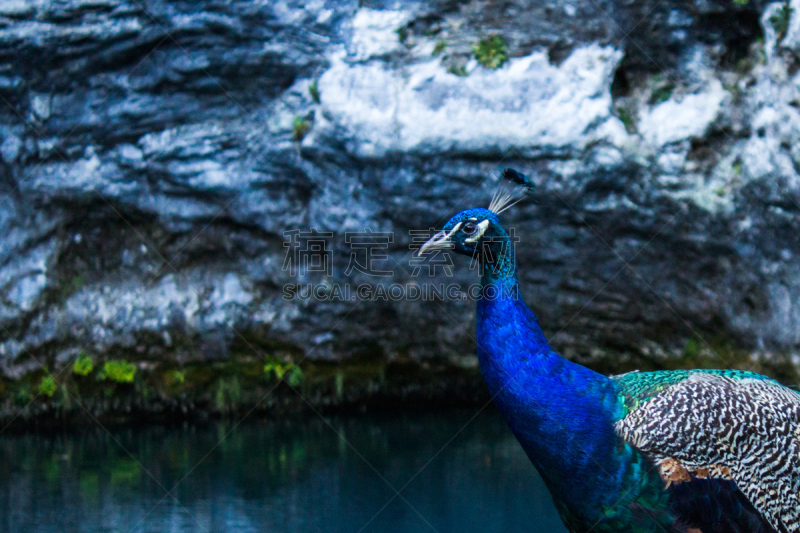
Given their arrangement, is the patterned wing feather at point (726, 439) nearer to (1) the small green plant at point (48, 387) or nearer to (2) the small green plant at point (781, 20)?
(2) the small green plant at point (781, 20)

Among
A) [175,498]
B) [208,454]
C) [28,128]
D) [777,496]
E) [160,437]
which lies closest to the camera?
[777,496]

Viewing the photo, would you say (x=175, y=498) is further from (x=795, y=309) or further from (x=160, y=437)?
(x=795, y=309)

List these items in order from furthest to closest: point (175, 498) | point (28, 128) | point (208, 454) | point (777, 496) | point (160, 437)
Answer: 1. point (28, 128)
2. point (160, 437)
3. point (208, 454)
4. point (175, 498)
5. point (777, 496)

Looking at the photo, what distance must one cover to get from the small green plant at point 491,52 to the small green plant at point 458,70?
0.40ft

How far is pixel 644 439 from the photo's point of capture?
2.22 m

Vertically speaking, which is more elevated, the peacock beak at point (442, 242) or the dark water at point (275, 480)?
the peacock beak at point (442, 242)

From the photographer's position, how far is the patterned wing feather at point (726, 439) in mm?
2207

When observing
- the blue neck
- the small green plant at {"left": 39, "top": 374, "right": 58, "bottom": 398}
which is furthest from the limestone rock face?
the blue neck

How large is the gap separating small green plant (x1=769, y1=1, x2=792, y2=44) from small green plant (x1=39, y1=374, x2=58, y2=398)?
5.16 m

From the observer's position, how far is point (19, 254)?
4.79 metres

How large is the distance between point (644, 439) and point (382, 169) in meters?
3.02

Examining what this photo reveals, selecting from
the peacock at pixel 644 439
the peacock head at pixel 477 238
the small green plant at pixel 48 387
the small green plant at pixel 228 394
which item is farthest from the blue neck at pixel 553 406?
the small green plant at pixel 48 387

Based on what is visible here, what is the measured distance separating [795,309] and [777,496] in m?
2.88

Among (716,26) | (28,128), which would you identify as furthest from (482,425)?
(28,128)
